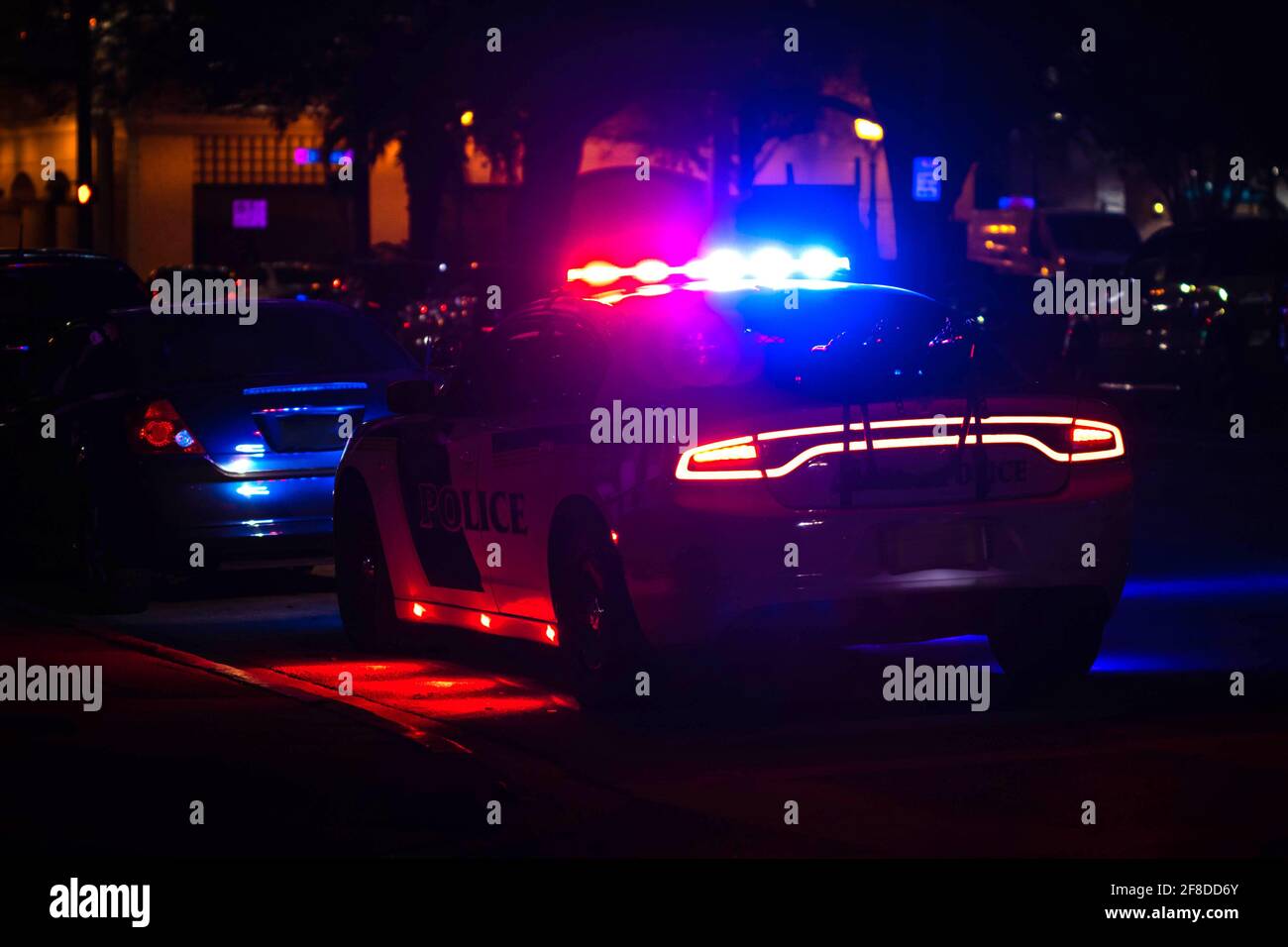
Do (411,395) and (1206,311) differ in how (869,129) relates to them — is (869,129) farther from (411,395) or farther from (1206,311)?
(411,395)

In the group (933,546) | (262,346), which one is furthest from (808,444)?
(262,346)

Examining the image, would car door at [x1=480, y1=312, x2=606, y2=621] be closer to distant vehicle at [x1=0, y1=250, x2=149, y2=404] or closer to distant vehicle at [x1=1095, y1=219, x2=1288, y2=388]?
distant vehicle at [x1=0, y1=250, x2=149, y2=404]


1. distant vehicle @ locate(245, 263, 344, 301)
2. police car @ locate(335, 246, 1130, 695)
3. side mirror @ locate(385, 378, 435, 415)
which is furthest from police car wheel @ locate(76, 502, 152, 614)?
distant vehicle @ locate(245, 263, 344, 301)

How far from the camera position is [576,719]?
9.05 metres

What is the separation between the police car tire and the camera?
8852mm

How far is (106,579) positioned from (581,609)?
4122 mm

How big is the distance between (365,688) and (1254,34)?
26131 millimetres

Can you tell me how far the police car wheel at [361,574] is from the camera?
→ 10.9m

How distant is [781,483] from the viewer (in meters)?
8.51

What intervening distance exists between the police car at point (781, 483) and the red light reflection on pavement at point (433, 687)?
234 millimetres

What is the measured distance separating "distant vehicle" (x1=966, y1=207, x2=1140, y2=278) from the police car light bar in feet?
82.1

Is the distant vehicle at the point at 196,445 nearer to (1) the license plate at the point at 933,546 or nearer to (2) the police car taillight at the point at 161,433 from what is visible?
(2) the police car taillight at the point at 161,433

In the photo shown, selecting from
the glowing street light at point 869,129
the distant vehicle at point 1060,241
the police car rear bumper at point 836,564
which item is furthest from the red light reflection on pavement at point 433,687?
the distant vehicle at point 1060,241
